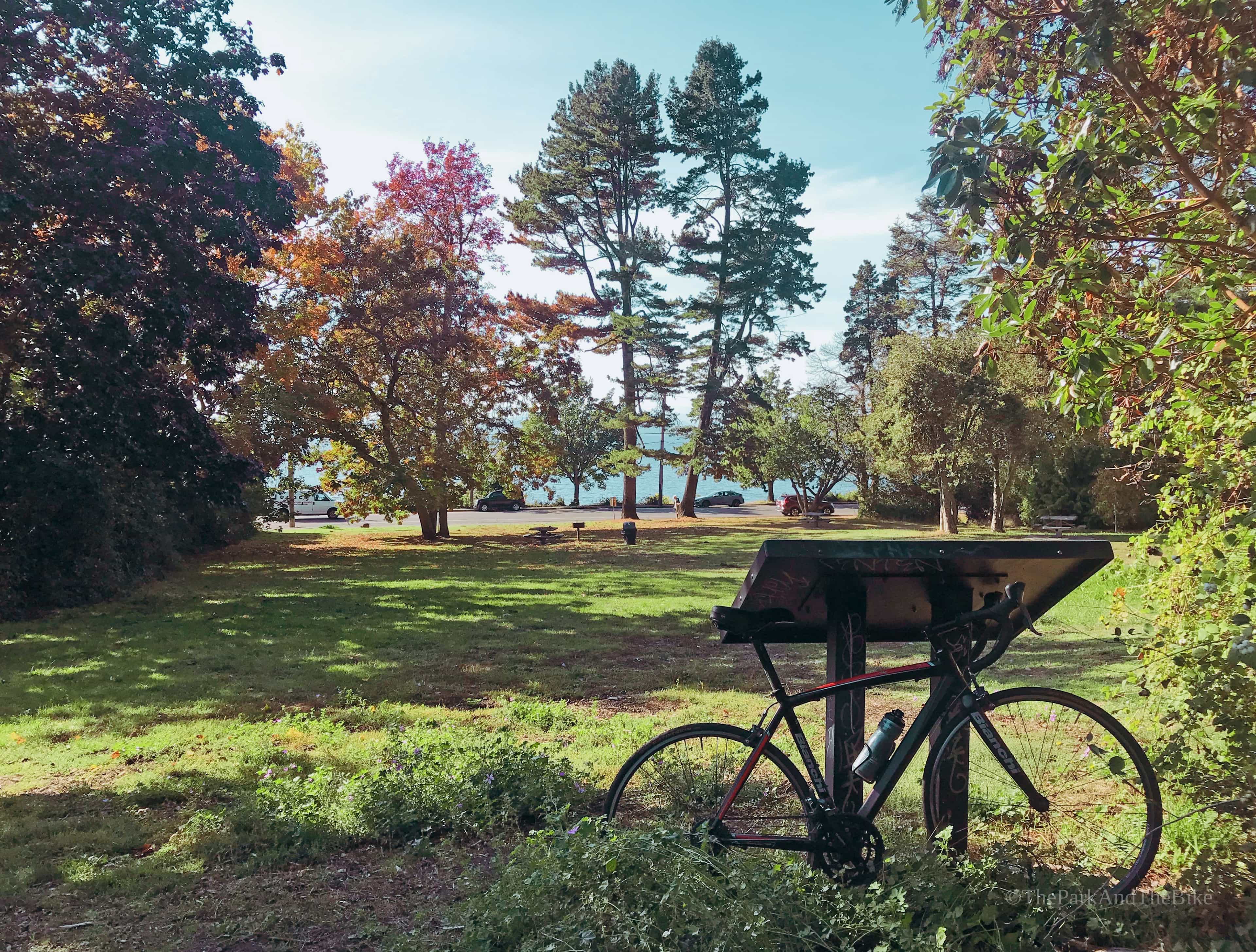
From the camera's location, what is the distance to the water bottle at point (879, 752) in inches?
102

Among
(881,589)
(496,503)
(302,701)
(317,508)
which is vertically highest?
(881,589)

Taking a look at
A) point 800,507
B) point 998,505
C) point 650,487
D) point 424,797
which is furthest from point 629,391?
point 650,487

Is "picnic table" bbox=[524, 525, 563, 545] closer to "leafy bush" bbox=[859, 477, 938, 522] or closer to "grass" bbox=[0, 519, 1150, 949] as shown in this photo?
"grass" bbox=[0, 519, 1150, 949]

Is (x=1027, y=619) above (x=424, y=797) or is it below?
above

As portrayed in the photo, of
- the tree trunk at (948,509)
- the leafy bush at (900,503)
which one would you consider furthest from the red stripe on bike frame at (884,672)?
the leafy bush at (900,503)

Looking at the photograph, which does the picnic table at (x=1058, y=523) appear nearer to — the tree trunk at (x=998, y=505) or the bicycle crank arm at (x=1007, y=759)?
the tree trunk at (x=998, y=505)

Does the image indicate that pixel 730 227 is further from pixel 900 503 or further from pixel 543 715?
pixel 543 715

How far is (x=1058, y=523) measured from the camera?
25031 millimetres

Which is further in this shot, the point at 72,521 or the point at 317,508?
the point at 317,508

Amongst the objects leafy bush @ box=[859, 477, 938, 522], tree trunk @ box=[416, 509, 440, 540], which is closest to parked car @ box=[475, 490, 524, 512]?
leafy bush @ box=[859, 477, 938, 522]

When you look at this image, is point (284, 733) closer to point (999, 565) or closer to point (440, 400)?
point (999, 565)

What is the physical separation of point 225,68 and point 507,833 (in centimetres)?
1237

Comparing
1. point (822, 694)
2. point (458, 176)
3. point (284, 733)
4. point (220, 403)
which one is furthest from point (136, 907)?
point (458, 176)

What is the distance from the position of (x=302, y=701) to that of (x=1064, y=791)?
17.8 feet
